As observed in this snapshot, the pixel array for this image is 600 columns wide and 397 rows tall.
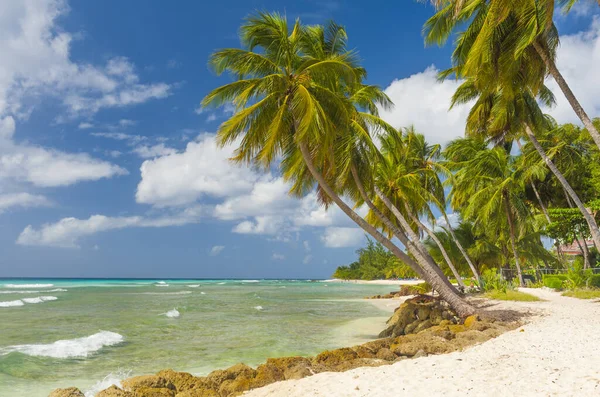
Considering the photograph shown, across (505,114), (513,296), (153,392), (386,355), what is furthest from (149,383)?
(505,114)

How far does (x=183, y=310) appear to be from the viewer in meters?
21.0

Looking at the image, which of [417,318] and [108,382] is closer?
[108,382]

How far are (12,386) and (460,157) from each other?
1043 inches

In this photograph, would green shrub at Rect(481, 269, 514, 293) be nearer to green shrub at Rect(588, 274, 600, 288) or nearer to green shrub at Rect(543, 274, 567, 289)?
green shrub at Rect(543, 274, 567, 289)

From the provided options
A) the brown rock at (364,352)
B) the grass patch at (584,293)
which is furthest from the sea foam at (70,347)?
the grass patch at (584,293)

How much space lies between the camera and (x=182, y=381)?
6.50 metres

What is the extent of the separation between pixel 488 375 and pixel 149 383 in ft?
15.9

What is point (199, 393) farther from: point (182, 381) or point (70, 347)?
point (70, 347)

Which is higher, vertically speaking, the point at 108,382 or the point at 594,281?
the point at 594,281

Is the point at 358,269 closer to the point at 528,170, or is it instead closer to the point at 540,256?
the point at 540,256

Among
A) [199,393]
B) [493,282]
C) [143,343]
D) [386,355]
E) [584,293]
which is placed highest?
[493,282]

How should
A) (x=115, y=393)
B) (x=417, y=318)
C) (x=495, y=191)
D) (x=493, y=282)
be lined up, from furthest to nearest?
(x=495, y=191)
(x=493, y=282)
(x=417, y=318)
(x=115, y=393)

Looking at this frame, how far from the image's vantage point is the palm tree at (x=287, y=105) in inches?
429

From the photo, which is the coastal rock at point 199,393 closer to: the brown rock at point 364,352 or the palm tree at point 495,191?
the brown rock at point 364,352
